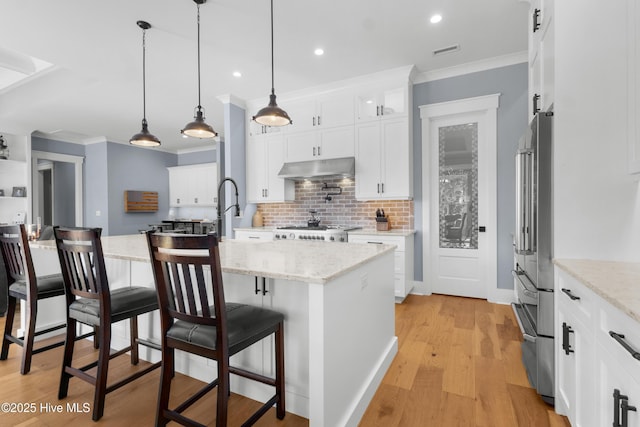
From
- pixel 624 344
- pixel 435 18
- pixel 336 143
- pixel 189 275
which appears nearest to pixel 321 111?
pixel 336 143

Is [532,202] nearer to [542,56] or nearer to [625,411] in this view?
[542,56]

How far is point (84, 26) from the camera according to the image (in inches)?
119

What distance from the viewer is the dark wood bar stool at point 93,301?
5.65 ft

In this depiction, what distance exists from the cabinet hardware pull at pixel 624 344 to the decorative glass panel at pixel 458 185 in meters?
3.08

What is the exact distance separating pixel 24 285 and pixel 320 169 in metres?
3.20

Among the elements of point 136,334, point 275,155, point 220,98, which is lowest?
point 136,334

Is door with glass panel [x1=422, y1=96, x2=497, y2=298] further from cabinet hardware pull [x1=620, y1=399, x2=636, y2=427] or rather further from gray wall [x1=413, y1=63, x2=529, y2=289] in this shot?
cabinet hardware pull [x1=620, y1=399, x2=636, y2=427]

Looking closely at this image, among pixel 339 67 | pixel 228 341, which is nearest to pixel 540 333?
pixel 228 341

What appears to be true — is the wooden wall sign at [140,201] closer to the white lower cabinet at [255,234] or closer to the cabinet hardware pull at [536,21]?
the white lower cabinet at [255,234]

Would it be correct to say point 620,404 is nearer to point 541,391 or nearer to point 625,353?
point 625,353

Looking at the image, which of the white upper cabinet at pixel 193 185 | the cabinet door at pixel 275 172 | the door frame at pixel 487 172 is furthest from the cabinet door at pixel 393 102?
the white upper cabinet at pixel 193 185

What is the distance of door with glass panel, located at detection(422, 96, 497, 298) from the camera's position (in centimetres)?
383

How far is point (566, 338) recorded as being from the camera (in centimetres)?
158

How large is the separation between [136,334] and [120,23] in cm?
283
